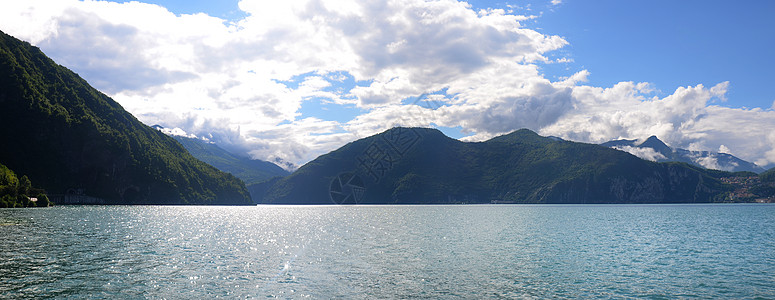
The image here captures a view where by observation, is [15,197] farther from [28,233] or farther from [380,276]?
[380,276]

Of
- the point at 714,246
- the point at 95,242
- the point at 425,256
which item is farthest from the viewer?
the point at 714,246

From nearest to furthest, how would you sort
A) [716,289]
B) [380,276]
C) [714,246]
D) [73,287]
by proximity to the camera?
[73,287] → [716,289] → [380,276] → [714,246]

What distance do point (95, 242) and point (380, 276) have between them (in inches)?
2113

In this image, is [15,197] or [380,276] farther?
[15,197]

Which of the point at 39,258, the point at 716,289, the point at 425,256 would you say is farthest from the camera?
the point at 425,256

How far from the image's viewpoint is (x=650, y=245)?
78312mm

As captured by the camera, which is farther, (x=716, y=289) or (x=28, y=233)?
(x=28, y=233)

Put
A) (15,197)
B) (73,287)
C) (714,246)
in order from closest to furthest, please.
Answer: (73,287) → (714,246) → (15,197)

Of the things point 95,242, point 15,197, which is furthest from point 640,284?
point 15,197

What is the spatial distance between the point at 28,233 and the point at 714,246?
125m

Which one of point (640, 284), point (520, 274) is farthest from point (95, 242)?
point (640, 284)

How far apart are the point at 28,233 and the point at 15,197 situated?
148 metres

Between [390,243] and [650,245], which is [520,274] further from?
[650,245]

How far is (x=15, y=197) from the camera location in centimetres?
18812
